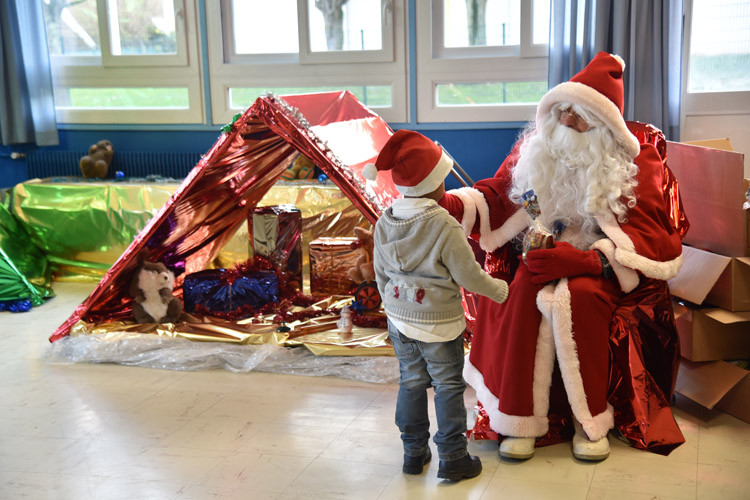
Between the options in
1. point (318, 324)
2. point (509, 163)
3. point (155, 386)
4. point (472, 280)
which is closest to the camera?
point (472, 280)

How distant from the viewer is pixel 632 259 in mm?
2197

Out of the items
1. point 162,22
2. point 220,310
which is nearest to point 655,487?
point 220,310

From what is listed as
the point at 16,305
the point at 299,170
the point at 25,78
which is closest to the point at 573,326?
the point at 299,170

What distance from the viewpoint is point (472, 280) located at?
1.95 meters

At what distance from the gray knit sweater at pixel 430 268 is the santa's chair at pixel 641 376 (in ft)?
1.55

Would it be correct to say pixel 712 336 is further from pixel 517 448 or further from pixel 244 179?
pixel 244 179

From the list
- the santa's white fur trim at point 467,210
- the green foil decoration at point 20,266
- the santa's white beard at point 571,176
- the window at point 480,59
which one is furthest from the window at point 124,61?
the santa's white beard at point 571,176

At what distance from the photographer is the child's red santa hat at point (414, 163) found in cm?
198

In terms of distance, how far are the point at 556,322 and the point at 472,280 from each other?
1.20ft

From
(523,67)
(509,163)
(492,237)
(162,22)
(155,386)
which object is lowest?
(155,386)

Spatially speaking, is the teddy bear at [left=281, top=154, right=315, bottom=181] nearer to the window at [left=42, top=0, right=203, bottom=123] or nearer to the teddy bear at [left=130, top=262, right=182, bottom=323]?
the window at [left=42, top=0, right=203, bottom=123]

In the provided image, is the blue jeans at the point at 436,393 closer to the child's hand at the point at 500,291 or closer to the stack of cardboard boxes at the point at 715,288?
the child's hand at the point at 500,291

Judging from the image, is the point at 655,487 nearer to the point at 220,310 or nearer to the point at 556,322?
the point at 556,322

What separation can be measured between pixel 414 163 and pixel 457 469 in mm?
830
